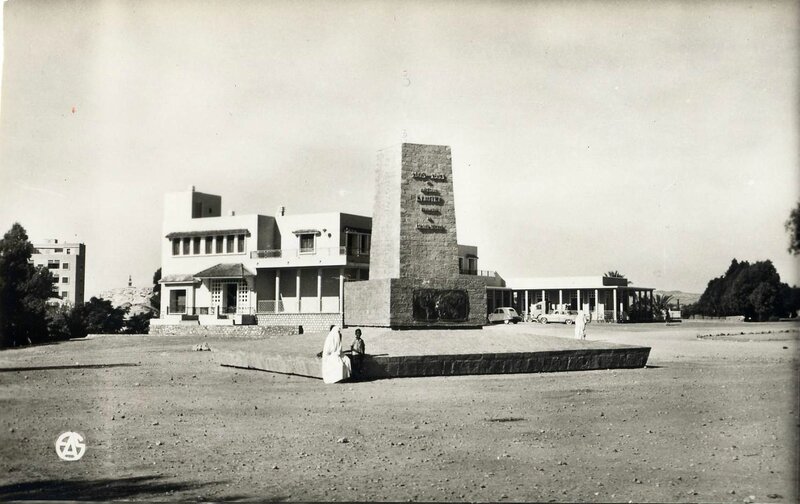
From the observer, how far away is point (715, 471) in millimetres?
7465

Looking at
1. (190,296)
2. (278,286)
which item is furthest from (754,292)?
(190,296)

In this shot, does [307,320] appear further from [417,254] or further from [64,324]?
[417,254]

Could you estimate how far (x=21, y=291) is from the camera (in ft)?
119

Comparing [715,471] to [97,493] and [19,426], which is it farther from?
[19,426]

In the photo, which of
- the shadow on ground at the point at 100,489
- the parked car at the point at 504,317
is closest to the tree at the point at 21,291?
the parked car at the point at 504,317

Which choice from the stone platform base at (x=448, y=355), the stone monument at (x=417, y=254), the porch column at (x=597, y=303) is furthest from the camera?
the porch column at (x=597, y=303)

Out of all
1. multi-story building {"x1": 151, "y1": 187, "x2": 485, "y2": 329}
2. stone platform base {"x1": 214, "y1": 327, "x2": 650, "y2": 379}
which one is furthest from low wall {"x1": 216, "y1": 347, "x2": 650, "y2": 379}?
multi-story building {"x1": 151, "y1": 187, "x2": 485, "y2": 329}

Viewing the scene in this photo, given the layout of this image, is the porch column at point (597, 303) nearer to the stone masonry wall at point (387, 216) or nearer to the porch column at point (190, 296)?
the porch column at point (190, 296)

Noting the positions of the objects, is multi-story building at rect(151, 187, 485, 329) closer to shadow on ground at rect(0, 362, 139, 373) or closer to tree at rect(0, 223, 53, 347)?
tree at rect(0, 223, 53, 347)

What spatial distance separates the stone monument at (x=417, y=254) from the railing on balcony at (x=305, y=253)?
2121cm

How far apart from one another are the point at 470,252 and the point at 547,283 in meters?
7.15

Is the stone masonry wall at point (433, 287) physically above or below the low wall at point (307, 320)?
above

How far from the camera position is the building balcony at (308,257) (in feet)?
135

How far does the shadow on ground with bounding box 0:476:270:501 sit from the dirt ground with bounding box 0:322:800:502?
0.02 meters
